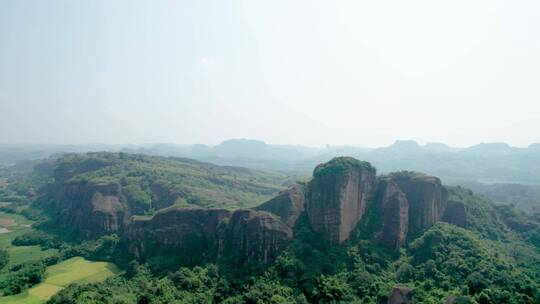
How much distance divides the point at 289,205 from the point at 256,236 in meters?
7.19

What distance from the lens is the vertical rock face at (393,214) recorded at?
156 ft

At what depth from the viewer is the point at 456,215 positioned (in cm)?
5450

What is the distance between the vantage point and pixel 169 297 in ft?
129

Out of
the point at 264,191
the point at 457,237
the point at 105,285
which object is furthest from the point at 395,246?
the point at 264,191

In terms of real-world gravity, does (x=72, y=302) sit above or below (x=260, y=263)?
below

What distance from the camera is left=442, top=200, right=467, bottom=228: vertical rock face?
54344mm

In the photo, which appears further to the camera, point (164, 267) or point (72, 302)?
point (164, 267)

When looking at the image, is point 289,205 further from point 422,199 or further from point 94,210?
point 94,210

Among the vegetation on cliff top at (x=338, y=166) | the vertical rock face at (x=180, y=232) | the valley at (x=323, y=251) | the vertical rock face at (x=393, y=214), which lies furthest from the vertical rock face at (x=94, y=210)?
the vertical rock face at (x=393, y=214)

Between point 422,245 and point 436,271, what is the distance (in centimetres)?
563

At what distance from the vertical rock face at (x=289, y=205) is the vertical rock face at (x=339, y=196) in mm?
1301

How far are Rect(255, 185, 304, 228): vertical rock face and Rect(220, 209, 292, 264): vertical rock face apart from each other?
242 cm

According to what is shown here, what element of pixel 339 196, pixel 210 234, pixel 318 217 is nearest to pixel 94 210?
pixel 210 234

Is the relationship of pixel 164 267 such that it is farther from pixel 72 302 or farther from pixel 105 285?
pixel 72 302
